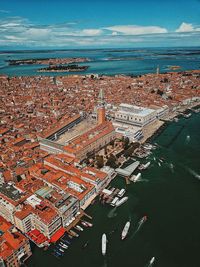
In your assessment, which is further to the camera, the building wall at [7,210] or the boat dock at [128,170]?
the boat dock at [128,170]

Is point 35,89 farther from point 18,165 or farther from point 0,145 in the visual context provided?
point 18,165

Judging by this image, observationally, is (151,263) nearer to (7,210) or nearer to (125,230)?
(125,230)

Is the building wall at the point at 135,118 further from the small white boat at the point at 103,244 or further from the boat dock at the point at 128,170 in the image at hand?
the small white boat at the point at 103,244

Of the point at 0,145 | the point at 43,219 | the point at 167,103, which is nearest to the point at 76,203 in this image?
the point at 43,219

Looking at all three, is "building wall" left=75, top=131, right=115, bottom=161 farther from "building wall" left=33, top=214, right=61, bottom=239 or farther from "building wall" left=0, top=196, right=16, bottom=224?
"building wall" left=33, top=214, right=61, bottom=239

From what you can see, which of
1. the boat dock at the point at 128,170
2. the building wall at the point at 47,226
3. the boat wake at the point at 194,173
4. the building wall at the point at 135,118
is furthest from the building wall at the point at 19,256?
the building wall at the point at 135,118

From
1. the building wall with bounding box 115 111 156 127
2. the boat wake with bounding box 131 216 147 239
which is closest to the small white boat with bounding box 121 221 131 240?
the boat wake with bounding box 131 216 147 239

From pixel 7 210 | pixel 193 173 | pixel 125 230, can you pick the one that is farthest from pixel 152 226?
pixel 7 210

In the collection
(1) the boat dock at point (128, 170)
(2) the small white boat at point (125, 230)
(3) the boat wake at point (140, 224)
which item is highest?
(1) the boat dock at point (128, 170)
